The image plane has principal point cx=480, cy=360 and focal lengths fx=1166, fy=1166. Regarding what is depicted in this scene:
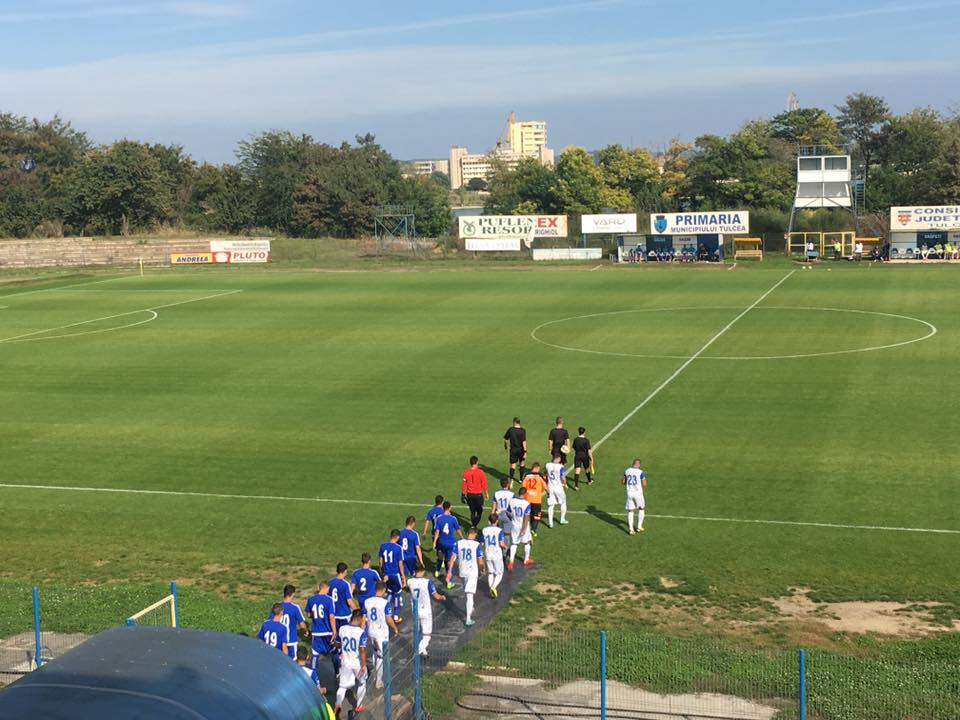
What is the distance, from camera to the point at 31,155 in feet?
441

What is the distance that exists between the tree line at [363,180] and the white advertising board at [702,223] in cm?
2179

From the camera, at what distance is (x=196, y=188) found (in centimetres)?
12762

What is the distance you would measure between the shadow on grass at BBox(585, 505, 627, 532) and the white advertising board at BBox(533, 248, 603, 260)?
202 feet

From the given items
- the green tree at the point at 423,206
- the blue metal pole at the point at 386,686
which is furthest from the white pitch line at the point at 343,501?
the green tree at the point at 423,206

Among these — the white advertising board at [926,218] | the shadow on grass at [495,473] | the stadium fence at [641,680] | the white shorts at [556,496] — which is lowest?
the stadium fence at [641,680]

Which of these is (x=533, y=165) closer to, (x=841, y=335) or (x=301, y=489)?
(x=841, y=335)

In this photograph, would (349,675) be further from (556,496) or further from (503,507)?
(556,496)

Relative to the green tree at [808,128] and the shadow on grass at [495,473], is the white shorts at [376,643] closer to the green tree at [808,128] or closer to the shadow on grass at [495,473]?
the shadow on grass at [495,473]

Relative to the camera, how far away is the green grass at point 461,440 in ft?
68.8

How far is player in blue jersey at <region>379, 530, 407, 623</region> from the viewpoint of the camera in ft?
60.2

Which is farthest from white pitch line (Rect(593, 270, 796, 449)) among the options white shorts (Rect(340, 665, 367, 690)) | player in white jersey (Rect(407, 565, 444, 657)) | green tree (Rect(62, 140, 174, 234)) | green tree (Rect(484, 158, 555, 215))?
green tree (Rect(62, 140, 174, 234))

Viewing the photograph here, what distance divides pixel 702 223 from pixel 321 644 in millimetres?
69670

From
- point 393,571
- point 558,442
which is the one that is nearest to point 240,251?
point 558,442

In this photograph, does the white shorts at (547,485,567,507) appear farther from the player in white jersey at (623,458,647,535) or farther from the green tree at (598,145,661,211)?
the green tree at (598,145,661,211)
